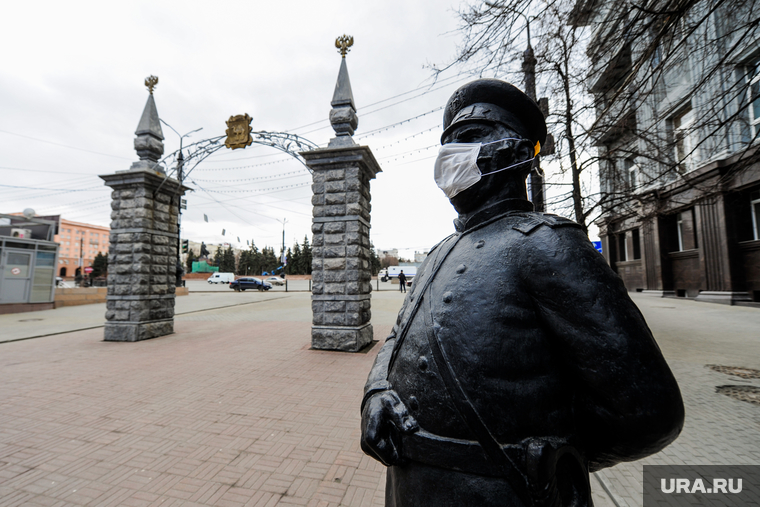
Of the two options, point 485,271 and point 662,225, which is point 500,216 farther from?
point 662,225

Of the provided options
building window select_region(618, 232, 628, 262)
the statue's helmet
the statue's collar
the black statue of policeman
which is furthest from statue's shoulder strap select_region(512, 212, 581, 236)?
building window select_region(618, 232, 628, 262)

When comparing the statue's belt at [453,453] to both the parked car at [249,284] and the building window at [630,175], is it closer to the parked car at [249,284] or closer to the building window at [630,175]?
the building window at [630,175]

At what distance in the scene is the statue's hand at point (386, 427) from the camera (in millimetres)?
1140

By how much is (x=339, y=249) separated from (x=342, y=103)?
3.53 metres

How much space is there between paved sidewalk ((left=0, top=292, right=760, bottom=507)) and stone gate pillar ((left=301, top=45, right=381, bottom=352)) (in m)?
0.65

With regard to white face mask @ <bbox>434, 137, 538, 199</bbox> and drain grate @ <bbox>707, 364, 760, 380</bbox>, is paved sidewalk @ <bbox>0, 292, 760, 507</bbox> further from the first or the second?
white face mask @ <bbox>434, 137, 538, 199</bbox>

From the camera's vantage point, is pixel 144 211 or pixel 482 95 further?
pixel 144 211

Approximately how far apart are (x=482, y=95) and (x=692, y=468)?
403cm

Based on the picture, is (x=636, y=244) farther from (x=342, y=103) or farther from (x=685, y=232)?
(x=342, y=103)

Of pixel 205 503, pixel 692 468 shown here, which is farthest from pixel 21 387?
pixel 692 468

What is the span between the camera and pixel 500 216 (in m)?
1.25

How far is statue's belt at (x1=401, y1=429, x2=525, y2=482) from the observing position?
3.27 feet

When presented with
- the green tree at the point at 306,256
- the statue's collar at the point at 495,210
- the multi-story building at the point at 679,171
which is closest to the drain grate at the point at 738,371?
the multi-story building at the point at 679,171

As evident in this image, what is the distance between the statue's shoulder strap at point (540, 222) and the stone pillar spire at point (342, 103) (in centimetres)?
775
